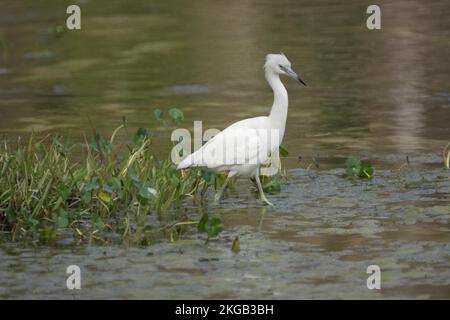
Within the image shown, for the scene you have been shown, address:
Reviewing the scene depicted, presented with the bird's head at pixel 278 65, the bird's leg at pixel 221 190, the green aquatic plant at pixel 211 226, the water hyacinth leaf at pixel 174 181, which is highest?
the bird's head at pixel 278 65

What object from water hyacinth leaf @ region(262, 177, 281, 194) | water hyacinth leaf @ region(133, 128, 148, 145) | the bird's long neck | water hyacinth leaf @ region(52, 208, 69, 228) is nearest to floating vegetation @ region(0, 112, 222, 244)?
water hyacinth leaf @ region(52, 208, 69, 228)

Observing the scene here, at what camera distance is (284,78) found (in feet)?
50.4

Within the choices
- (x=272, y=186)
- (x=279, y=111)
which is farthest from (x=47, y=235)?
(x=279, y=111)

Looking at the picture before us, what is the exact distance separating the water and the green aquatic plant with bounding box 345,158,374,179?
0.09 metres

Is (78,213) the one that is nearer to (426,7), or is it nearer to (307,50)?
(307,50)

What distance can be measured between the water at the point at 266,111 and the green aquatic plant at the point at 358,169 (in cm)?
9

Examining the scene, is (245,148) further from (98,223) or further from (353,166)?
(98,223)

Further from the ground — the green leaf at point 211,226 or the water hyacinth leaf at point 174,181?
the water hyacinth leaf at point 174,181

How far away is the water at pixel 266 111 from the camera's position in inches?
306

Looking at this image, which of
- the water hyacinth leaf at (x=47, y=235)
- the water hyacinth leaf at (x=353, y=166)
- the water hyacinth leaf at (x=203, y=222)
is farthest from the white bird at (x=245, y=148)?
the water hyacinth leaf at (x=47, y=235)

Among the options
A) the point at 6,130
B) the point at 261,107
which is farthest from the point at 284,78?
the point at 6,130

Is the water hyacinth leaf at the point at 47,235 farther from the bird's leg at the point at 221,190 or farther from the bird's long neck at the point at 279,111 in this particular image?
the bird's long neck at the point at 279,111

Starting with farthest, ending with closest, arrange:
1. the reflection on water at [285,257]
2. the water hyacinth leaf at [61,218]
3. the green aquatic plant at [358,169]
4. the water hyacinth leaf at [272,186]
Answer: the green aquatic plant at [358,169], the water hyacinth leaf at [272,186], the water hyacinth leaf at [61,218], the reflection on water at [285,257]

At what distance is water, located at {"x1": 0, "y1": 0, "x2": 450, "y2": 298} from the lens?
7.77 metres
